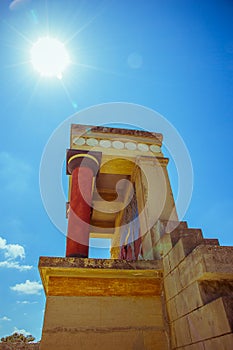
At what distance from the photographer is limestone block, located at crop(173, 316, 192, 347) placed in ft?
11.5

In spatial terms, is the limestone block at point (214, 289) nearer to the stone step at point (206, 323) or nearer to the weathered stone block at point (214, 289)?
the weathered stone block at point (214, 289)

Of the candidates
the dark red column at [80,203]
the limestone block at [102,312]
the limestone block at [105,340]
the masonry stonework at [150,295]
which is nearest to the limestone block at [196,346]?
the masonry stonework at [150,295]

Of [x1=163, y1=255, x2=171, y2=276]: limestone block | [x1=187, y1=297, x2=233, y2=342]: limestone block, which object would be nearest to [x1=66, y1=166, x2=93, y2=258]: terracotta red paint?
[x1=163, y1=255, x2=171, y2=276]: limestone block

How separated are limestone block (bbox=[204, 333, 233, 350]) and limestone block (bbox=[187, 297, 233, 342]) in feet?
0.14

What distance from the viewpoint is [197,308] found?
3.26 meters

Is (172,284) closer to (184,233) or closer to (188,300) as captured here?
(188,300)

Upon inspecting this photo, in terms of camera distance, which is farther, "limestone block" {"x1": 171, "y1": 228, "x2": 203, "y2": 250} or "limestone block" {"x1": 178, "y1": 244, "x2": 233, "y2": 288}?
"limestone block" {"x1": 171, "y1": 228, "x2": 203, "y2": 250}

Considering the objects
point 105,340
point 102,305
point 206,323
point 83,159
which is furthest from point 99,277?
point 83,159

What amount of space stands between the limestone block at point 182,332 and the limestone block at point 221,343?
0.53 metres

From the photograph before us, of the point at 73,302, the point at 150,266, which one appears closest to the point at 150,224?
the point at 150,266

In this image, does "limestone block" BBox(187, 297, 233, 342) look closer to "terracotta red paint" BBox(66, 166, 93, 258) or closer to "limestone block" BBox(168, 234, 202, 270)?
"limestone block" BBox(168, 234, 202, 270)

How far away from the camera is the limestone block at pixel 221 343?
2.59 meters

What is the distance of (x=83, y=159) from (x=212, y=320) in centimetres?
545

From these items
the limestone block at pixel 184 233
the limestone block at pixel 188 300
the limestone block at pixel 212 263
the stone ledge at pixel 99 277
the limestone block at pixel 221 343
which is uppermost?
the limestone block at pixel 184 233
